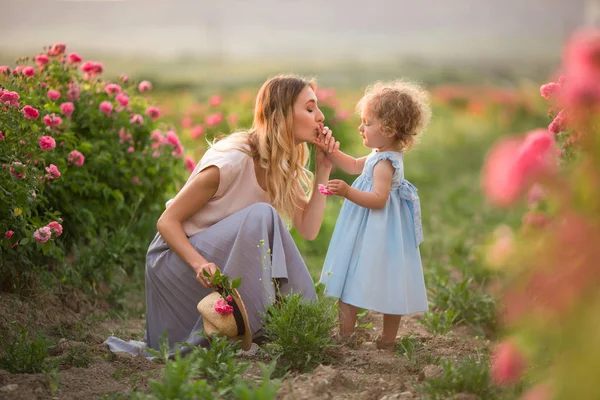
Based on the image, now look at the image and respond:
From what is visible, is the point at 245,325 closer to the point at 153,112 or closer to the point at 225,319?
the point at 225,319

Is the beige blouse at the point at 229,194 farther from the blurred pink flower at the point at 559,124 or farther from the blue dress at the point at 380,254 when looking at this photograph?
the blurred pink flower at the point at 559,124

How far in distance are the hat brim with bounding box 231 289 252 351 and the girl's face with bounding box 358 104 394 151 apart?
0.92 m

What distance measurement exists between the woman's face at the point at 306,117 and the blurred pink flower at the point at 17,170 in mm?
1215


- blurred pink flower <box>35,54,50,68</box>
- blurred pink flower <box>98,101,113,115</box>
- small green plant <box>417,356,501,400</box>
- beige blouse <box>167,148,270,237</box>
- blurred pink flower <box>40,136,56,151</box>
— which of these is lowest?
small green plant <box>417,356,501,400</box>

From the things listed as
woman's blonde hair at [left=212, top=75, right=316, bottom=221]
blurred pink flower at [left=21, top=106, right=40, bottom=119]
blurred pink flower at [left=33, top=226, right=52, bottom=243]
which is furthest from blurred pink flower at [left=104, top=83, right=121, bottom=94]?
blurred pink flower at [left=33, top=226, right=52, bottom=243]

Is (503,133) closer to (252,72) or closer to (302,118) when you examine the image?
(252,72)

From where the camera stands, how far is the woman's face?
3.22m

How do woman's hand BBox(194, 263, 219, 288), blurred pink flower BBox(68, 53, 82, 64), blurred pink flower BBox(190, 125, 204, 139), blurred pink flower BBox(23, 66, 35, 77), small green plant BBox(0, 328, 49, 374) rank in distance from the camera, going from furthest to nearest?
blurred pink flower BBox(190, 125, 204, 139), blurred pink flower BBox(68, 53, 82, 64), blurred pink flower BBox(23, 66, 35, 77), woman's hand BBox(194, 263, 219, 288), small green plant BBox(0, 328, 49, 374)

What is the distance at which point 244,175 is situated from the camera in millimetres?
3209

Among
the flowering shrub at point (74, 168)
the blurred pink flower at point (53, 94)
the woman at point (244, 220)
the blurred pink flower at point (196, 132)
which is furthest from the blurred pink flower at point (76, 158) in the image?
the blurred pink flower at point (196, 132)

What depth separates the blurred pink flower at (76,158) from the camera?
3.74 meters

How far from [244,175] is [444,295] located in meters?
1.50

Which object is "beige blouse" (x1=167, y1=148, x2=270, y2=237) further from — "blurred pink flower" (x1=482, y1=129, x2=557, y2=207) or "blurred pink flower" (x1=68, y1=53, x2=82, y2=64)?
"blurred pink flower" (x1=482, y1=129, x2=557, y2=207)

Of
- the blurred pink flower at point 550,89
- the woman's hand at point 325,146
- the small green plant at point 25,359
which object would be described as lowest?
the small green plant at point 25,359
